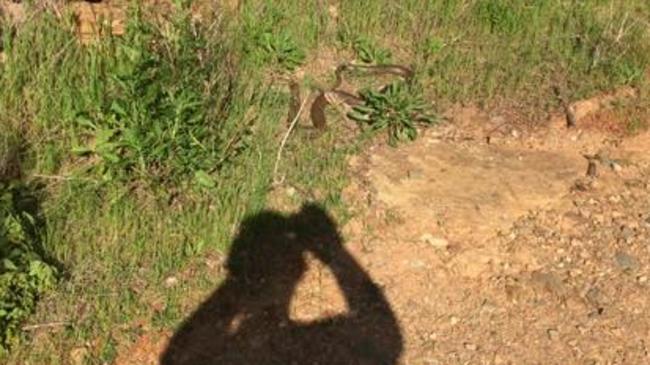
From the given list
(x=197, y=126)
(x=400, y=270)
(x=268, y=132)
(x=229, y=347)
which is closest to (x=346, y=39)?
(x=268, y=132)

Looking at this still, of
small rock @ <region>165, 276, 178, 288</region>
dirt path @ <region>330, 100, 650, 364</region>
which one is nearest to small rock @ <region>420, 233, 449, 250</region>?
dirt path @ <region>330, 100, 650, 364</region>

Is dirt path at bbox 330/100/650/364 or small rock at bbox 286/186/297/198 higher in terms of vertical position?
small rock at bbox 286/186/297/198

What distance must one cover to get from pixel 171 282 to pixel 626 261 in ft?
8.27

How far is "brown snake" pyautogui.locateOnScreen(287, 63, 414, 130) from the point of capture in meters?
5.47

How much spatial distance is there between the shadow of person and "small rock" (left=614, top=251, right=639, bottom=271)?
140cm

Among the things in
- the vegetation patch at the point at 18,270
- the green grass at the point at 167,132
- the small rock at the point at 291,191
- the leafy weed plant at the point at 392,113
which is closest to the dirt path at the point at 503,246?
the leafy weed plant at the point at 392,113

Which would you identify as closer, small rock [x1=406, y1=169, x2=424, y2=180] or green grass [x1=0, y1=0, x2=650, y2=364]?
green grass [x1=0, y1=0, x2=650, y2=364]

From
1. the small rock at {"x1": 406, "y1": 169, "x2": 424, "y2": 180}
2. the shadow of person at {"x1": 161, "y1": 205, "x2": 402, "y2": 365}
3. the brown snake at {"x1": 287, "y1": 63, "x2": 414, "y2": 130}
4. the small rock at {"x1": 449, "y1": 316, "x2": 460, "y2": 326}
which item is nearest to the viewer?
the shadow of person at {"x1": 161, "y1": 205, "x2": 402, "y2": 365}

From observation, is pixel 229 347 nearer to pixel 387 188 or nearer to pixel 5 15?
pixel 387 188

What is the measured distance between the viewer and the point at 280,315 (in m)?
4.12

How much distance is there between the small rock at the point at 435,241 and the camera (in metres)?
4.68

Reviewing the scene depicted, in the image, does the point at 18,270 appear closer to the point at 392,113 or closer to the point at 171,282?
the point at 171,282

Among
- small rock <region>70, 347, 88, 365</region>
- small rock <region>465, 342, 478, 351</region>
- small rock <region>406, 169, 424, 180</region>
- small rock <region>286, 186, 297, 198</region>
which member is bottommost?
small rock <region>465, 342, 478, 351</region>

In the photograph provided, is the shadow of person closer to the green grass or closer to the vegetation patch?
the green grass
